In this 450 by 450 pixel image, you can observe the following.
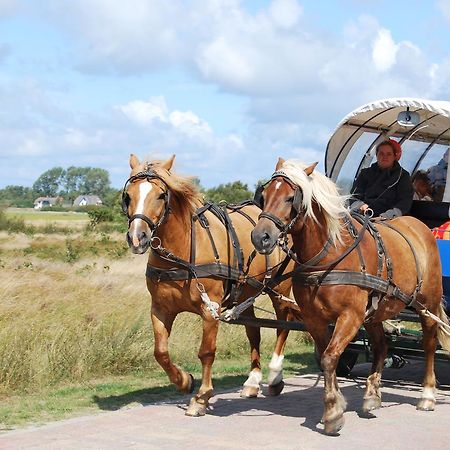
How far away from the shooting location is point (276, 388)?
9188 millimetres

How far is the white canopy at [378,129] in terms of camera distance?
9863 millimetres

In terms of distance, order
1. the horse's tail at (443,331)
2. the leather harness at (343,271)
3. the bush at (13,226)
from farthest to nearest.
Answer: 1. the bush at (13,226)
2. the horse's tail at (443,331)
3. the leather harness at (343,271)

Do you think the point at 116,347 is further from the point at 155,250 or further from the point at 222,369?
the point at 155,250

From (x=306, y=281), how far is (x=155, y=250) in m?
1.45

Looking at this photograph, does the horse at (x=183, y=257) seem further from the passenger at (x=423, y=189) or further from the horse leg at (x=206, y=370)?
the passenger at (x=423, y=189)

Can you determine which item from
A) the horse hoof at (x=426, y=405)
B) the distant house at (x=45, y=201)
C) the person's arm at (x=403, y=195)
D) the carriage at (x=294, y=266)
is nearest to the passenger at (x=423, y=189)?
the carriage at (x=294, y=266)

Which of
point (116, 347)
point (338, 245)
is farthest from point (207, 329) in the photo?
point (116, 347)

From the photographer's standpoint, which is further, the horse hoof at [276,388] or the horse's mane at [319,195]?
the horse hoof at [276,388]

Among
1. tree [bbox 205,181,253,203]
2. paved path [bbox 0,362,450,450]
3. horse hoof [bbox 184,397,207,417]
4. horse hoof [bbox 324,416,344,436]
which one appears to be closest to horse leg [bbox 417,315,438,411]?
paved path [bbox 0,362,450,450]

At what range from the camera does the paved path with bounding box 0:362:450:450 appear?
681cm

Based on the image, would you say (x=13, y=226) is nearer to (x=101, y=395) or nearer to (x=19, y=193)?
(x=101, y=395)

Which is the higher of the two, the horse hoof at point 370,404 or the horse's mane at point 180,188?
the horse's mane at point 180,188

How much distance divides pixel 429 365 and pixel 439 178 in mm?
2782

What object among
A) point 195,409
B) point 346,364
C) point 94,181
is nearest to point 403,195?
point 346,364
